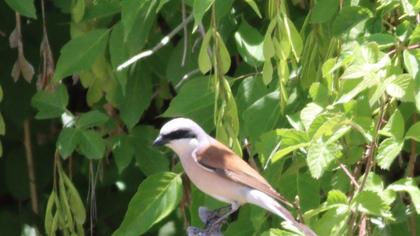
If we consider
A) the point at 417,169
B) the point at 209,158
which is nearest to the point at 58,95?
the point at 209,158

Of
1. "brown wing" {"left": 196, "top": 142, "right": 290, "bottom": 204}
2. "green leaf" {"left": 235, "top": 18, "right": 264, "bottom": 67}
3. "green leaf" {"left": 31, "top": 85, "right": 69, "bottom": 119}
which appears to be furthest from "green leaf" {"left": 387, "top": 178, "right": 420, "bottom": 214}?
"green leaf" {"left": 31, "top": 85, "right": 69, "bottom": 119}

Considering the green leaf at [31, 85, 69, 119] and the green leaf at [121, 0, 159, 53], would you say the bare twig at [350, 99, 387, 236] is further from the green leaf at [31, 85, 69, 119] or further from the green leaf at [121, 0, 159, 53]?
the green leaf at [31, 85, 69, 119]

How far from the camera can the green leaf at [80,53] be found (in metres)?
3.69

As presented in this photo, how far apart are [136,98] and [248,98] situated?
0.74 m

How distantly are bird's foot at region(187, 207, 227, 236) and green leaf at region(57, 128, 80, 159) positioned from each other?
0.63 meters

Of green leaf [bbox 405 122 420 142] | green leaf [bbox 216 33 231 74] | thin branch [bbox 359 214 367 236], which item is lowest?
thin branch [bbox 359 214 367 236]

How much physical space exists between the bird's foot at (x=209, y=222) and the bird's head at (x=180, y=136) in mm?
197

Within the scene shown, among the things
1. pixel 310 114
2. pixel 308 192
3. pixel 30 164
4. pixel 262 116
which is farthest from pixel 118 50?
pixel 30 164

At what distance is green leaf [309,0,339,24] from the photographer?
3.23 m

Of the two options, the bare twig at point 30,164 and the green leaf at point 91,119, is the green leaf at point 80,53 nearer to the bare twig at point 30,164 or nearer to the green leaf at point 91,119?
the green leaf at point 91,119

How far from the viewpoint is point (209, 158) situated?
334 centimetres

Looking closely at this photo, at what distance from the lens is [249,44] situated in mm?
3584

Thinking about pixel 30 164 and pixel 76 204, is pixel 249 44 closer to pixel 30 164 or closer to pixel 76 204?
pixel 76 204

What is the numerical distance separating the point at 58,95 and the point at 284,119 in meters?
0.94
